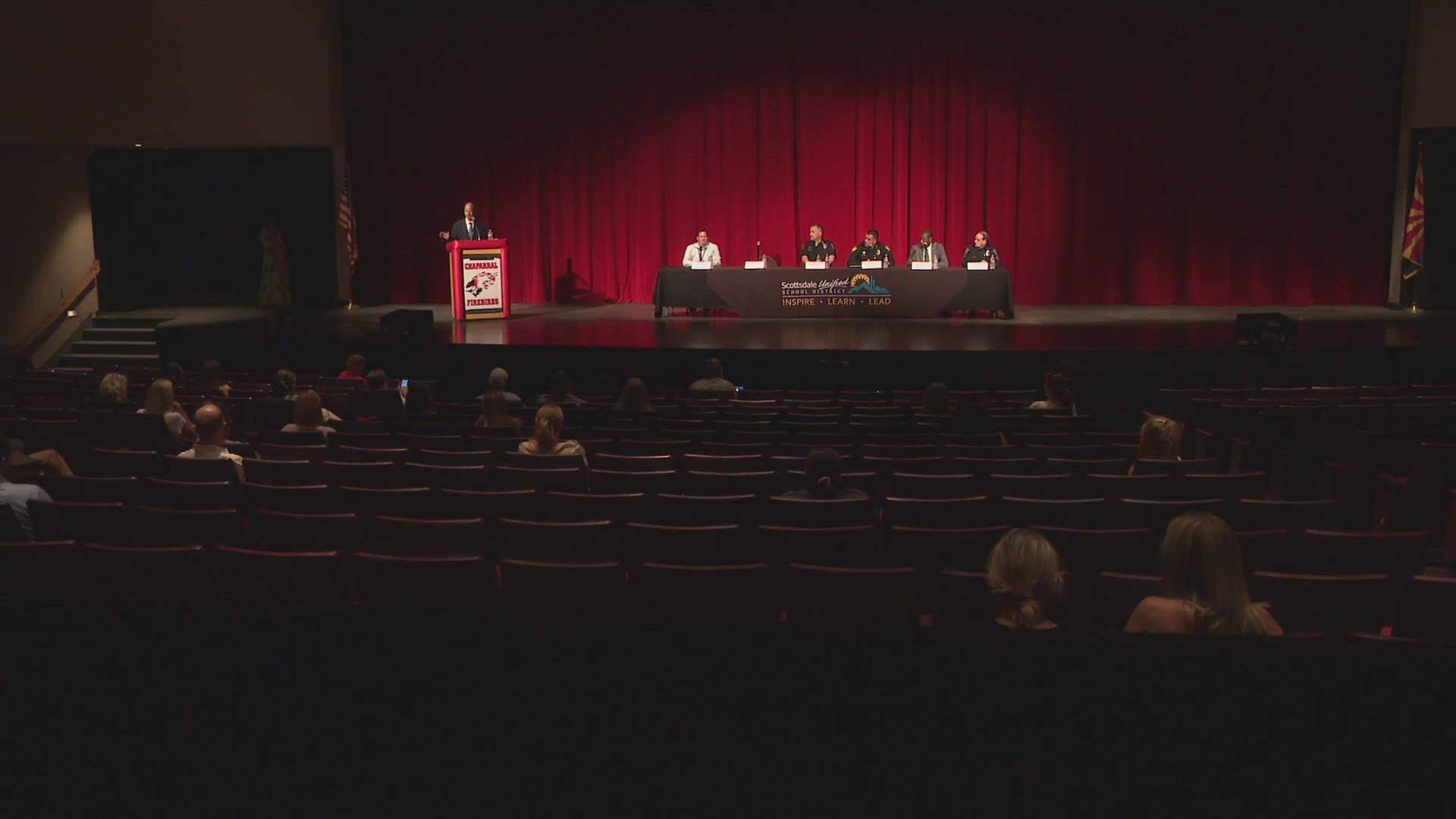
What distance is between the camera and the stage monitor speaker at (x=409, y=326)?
11227 mm

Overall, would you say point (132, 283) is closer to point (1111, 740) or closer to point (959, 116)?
point (959, 116)

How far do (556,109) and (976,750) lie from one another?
636 inches

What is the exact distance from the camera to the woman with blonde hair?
2941 millimetres

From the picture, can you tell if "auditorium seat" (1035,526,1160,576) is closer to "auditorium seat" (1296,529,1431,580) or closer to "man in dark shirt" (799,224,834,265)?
"auditorium seat" (1296,529,1431,580)

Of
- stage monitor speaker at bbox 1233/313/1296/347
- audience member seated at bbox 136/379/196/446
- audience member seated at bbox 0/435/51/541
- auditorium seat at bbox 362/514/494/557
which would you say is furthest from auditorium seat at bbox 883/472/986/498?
stage monitor speaker at bbox 1233/313/1296/347

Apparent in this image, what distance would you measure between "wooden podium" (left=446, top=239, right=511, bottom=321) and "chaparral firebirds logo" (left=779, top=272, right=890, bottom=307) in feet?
11.2

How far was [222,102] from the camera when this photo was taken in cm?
1380

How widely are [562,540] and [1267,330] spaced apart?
8676mm

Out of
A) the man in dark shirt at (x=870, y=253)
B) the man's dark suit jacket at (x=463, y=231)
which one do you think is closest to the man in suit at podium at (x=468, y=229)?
the man's dark suit jacket at (x=463, y=231)

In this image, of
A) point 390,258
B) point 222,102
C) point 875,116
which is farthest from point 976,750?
point 390,258

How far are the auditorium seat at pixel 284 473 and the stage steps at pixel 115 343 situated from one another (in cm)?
950

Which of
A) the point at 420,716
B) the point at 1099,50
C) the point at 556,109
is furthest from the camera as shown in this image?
the point at 556,109

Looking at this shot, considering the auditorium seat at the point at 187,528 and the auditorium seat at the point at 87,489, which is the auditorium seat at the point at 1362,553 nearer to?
the auditorium seat at the point at 187,528

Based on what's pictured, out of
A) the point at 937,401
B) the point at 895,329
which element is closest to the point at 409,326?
the point at 895,329
